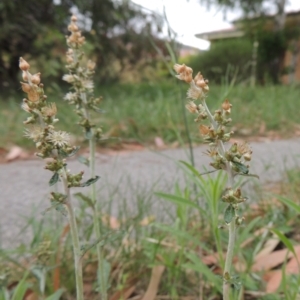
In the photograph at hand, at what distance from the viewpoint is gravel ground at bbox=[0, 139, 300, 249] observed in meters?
1.32

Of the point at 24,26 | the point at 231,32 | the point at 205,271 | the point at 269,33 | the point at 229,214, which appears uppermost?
the point at 231,32

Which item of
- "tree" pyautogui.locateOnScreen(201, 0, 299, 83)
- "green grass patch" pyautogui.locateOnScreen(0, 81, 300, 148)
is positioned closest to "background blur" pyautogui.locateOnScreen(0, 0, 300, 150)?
"green grass patch" pyautogui.locateOnScreen(0, 81, 300, 148)

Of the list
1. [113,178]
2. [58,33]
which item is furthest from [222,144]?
[58,33]

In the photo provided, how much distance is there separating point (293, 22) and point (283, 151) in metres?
14.7

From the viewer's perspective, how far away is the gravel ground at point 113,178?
132cm

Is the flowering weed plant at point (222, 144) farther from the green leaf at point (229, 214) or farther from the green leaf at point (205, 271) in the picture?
the green leaf at point (205, 271)

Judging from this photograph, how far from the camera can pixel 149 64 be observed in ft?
27.5

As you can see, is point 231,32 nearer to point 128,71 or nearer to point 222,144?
point 128,71

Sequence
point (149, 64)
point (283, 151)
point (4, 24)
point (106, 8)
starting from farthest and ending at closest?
point (149, 64) < point (106, 8) < point (4, 24) < point (283, 151)

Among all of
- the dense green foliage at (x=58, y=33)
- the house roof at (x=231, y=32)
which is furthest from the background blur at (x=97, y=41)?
the house roof at (x=231, y=32)

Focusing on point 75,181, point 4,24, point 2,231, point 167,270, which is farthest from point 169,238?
point 4,24

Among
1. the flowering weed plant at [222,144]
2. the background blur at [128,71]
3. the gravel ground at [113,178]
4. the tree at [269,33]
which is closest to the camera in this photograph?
the flowering weed plant at [222,144]

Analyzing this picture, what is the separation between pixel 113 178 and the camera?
1.95 m

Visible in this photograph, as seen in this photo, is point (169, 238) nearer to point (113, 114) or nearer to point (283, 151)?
point (283, 151)
